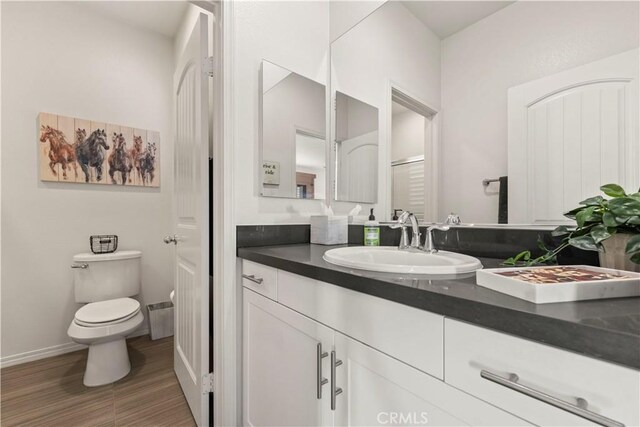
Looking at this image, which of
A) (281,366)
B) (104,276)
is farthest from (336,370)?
(104,276)

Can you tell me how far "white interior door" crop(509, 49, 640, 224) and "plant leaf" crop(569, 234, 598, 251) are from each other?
0.23 m

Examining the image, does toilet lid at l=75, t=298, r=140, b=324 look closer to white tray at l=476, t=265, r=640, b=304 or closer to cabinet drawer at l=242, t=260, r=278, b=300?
cabinet drawer at l=242, t=260, r=278, b=300

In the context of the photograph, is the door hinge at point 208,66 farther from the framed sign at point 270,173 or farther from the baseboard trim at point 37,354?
the baseboard trim at point 37,354

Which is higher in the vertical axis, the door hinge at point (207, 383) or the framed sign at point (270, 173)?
the framed sign at point (270, 173)

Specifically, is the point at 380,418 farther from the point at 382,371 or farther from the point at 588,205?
the point at 588,205

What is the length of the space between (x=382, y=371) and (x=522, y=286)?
0.35m

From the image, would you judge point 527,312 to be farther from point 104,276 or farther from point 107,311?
point 104,276

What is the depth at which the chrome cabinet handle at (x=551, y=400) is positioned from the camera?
356mm

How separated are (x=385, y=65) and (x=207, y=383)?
1692 millimetres

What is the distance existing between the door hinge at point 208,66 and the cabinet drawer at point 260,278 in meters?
0.86

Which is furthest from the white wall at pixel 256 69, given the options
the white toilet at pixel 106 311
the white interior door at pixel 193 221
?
the white toilet at pixel 106 311

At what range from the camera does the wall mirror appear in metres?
0.76

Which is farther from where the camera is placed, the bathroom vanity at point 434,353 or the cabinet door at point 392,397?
the cabinet door at point 392,397

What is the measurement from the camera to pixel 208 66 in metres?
1.28
